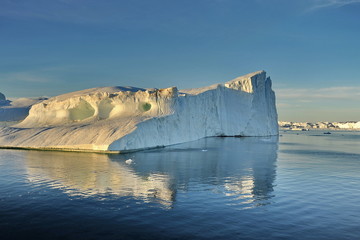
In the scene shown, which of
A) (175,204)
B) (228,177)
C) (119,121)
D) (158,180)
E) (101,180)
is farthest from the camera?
(119,121)

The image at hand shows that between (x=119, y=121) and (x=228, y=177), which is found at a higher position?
(x=119, y=121)

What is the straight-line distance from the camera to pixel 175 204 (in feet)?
30.0

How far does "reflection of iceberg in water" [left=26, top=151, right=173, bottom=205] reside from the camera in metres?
10.4

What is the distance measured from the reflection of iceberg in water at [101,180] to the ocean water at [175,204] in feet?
0.12

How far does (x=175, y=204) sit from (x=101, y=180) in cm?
451

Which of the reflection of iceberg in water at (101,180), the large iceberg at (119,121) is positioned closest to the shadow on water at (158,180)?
the reflection of iceberg in water at (101,180)

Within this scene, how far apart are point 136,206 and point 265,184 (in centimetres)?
592

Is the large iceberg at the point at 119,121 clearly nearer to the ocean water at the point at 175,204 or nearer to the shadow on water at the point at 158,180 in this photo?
the shadow on water at the point at 158,180

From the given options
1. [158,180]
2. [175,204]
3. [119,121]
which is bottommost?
[175,204]

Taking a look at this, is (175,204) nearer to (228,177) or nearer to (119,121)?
(228,177)

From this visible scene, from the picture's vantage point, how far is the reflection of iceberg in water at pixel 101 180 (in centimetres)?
1035

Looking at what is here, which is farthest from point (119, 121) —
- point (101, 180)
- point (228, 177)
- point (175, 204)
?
point (175, 204)

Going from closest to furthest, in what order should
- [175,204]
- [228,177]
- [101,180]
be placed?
1. [175,204]
2. [101,180]
3. [228,177]

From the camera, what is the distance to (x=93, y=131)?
2481 centimetres
